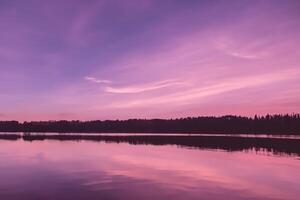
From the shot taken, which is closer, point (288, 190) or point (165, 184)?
point (288, 190)

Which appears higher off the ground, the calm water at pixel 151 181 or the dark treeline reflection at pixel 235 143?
the dark treeline reflection at pixel 235 143

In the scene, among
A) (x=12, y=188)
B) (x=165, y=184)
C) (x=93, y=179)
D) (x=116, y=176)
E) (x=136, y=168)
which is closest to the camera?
(x=12, y=188)

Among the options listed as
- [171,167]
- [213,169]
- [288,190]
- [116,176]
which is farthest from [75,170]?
[288,190]

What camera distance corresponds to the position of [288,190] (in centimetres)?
2473

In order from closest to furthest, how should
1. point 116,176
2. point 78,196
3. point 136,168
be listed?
point 78,196 → point 116,176 → point 136,168

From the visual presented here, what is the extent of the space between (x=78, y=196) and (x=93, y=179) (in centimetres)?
675

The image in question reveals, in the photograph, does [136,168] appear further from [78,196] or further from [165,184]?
[78,196]

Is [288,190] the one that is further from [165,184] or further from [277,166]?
[277,166]

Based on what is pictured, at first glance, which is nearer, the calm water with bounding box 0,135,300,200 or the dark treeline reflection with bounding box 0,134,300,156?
the calm water with bounding box 0,135,300,200

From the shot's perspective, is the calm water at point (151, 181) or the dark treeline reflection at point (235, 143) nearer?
the calm water at point (151, 181)

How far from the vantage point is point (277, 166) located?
38.1 m

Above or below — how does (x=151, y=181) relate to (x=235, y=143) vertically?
below

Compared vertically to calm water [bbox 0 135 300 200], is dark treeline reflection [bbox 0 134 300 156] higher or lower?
higher

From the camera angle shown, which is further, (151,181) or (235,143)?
(235,143)
